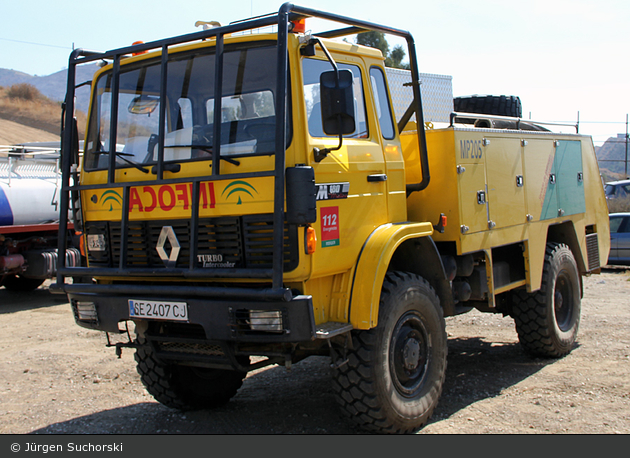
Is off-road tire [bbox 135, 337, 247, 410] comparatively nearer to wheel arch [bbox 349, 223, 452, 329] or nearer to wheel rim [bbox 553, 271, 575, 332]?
wheel arch [bbox 349, 223, 452, 329]

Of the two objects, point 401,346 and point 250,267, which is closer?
point 250,267

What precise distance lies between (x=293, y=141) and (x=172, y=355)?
1.80 meters

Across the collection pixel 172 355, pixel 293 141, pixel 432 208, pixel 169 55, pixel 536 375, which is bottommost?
pixel 536 375

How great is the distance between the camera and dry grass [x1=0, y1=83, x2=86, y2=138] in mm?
41500

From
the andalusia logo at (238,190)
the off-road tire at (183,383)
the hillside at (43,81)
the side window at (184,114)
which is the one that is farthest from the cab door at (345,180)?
the hillside at (43,81)

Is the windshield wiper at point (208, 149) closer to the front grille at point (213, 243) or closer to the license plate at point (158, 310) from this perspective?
the front grille at point (213, 243)

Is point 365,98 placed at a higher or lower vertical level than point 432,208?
higher

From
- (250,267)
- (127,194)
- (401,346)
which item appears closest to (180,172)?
(127,194)

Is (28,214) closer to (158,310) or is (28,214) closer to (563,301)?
(158,310)

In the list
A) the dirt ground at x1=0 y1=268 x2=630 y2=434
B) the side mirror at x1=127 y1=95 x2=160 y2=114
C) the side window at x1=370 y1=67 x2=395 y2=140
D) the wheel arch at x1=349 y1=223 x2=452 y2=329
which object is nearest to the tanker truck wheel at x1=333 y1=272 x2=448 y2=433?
the wheel arch at x1=349 y1=223 x2=452 y2=329

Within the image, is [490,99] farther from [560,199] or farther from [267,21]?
[267,21]

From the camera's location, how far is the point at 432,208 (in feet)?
17.0

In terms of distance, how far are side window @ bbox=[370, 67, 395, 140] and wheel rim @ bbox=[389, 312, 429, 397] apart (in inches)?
55.3

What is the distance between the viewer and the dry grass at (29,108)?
1634 inches
